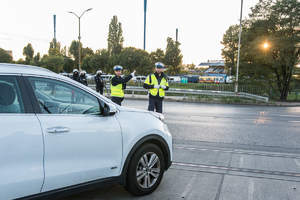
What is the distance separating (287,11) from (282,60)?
3649 millimetres

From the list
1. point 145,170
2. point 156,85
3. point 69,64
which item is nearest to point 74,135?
point 145,170

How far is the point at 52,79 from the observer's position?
10.4ft

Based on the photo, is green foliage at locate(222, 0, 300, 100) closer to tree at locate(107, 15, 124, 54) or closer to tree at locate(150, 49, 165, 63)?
tree at locate(150, 49, 165, 63)

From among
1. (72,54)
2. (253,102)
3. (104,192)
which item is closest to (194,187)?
(104,192)

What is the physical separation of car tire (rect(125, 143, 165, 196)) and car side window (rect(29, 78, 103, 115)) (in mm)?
777

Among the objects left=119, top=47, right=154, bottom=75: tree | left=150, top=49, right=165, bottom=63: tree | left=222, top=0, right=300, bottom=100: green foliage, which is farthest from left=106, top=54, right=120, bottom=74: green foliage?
left=222, top=0, right=300, bottom=100: green foliage

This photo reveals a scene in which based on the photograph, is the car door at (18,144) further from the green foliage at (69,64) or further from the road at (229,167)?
the green foliage at (69,64)

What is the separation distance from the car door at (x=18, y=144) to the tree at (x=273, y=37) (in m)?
21.5

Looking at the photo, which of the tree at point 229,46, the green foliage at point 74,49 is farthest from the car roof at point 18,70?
the green foliage at point 74,49

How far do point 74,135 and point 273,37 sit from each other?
71.8ft

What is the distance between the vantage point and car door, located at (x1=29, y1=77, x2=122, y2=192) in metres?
2.85

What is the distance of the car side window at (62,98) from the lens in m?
3.08

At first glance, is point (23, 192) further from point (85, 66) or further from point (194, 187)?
point (85, 66)

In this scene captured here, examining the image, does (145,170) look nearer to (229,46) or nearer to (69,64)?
(229,46)
